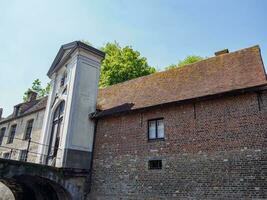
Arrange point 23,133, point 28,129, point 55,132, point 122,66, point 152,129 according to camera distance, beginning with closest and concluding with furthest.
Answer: point 152,129 < point 55,132 < point 23,133 < point 28,129 < point 122,66

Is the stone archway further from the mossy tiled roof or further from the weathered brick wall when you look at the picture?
the mossy tiled roof

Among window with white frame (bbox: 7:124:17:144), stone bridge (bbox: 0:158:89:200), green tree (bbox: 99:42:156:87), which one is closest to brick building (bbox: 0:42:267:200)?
stone bridge (bbox: 0:158:89:200)

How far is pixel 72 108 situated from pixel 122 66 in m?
13.1

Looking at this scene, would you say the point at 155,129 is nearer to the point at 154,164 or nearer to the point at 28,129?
the point at 154,164

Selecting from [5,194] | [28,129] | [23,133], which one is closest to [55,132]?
[5,194]

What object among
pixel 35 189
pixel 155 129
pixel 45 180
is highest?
pixel 155 129

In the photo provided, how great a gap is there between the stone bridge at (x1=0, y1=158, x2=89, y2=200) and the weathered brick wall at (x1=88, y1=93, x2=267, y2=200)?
2.35ft

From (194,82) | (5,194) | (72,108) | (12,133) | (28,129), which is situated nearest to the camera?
(194,82)

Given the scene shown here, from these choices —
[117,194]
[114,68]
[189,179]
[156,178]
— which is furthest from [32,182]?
[114,68]

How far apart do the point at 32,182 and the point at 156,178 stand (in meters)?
7.21

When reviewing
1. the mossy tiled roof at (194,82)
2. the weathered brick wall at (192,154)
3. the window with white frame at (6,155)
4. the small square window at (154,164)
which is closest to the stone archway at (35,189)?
the weathered brick wall at (192,154)

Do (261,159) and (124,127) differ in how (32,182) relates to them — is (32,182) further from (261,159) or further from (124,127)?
(261,159)

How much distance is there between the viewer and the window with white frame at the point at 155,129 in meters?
10.8

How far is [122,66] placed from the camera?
2520cm
